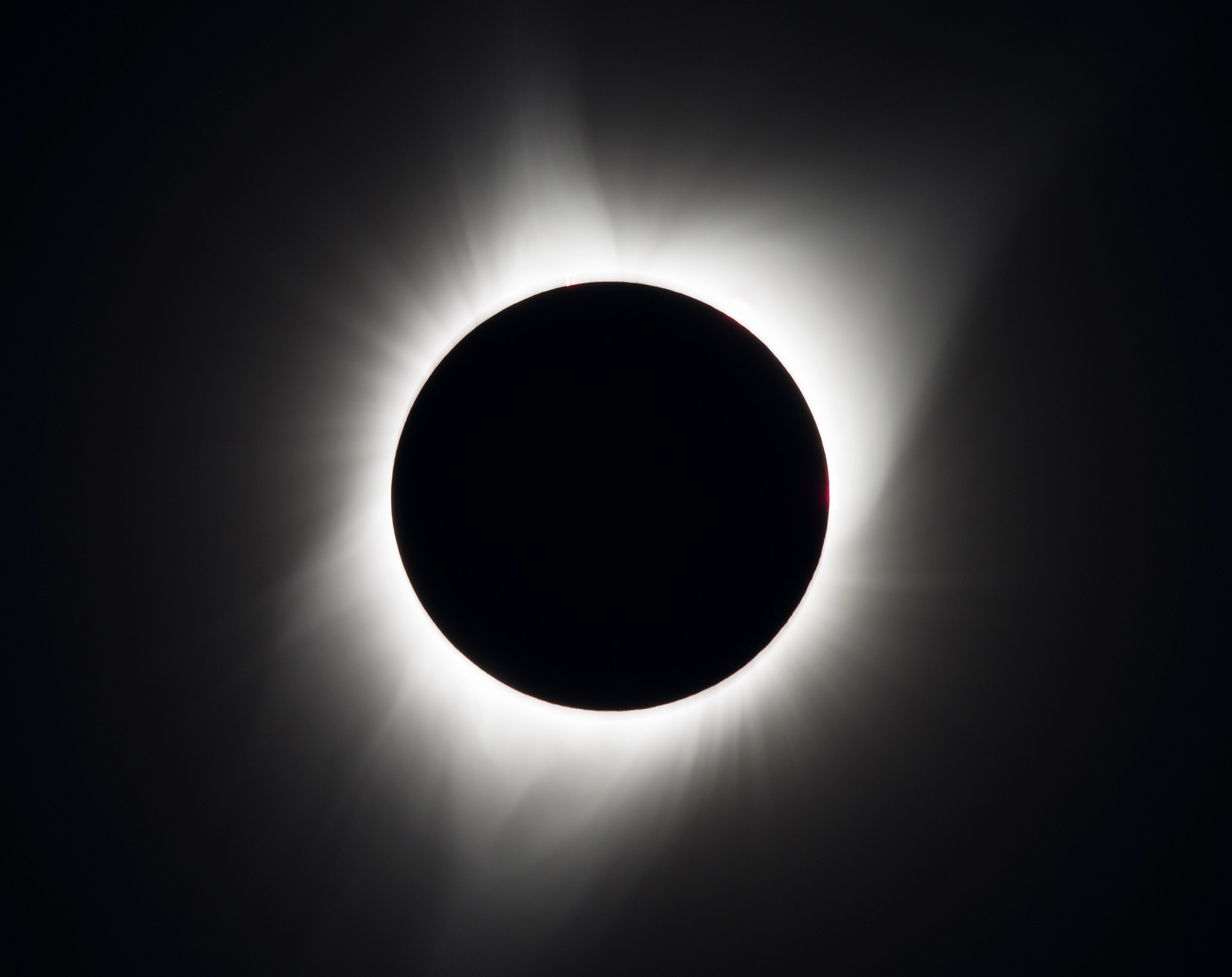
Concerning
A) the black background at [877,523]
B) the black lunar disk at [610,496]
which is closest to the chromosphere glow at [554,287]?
the black background at [877,523]

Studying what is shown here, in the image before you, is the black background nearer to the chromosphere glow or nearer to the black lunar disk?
the chromosphere glow

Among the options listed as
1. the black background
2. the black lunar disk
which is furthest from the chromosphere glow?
the black lunar disk

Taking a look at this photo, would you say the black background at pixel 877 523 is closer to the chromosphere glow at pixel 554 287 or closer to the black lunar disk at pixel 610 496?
the chromosphere glow at pixel 554 287

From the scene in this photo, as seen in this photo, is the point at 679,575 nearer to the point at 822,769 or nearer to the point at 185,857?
the point at 822,769

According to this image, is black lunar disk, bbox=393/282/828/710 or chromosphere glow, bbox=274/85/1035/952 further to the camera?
chromosphere glow, bbox=274/85/1035/952

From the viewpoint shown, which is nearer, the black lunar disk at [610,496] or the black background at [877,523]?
the black lunar disk at [610,496]

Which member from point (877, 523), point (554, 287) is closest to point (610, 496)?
point (554, 287)
